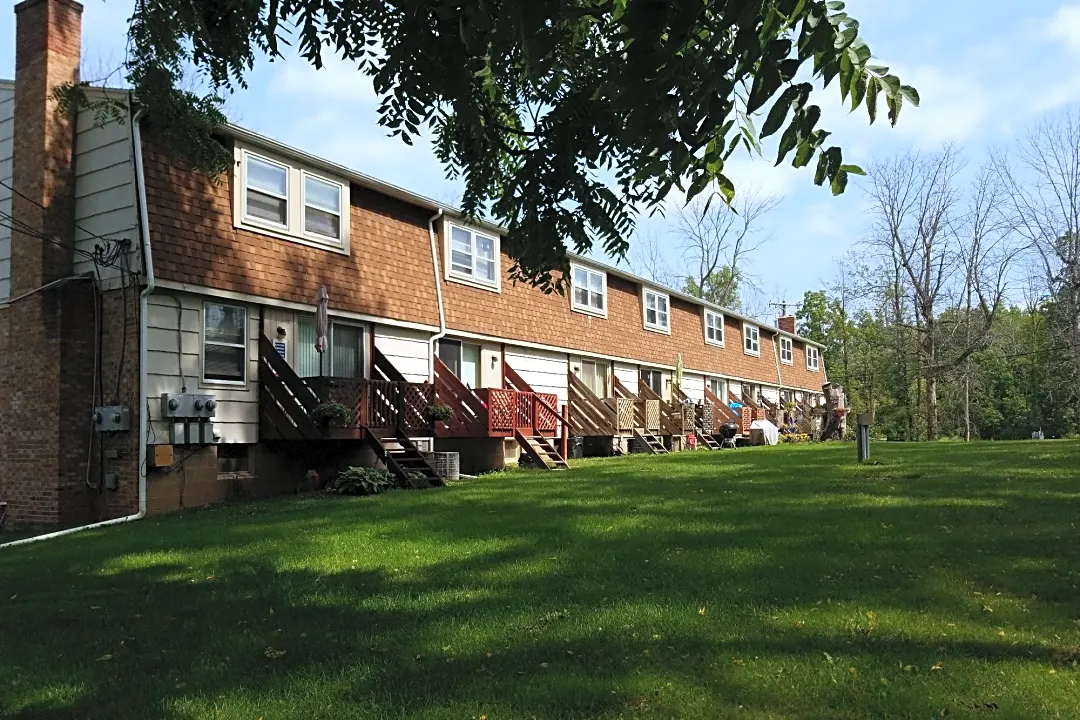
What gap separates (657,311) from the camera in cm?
2767

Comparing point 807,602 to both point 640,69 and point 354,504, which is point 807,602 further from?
point 354,504

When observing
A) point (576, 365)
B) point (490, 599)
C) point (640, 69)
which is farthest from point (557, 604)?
point (576, 365)

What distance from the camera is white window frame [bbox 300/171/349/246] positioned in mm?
14016

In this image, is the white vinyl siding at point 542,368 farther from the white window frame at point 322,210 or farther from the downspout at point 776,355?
the downspout at point 776,355

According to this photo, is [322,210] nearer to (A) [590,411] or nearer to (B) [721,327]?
(A) [590,411]

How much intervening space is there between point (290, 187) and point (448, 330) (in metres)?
4.58

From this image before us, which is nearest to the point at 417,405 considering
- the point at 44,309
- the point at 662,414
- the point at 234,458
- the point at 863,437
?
the point at 234,458

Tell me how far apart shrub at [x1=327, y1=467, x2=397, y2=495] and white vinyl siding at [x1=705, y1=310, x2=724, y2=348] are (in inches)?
823

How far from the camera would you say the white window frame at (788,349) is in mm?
40031

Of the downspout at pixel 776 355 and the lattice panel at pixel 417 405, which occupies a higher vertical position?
the downspout at pixel 776 355

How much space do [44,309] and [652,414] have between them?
52.5ft

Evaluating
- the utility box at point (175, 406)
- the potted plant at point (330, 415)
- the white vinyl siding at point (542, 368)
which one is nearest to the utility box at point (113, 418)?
the utility box at point (175, 406)

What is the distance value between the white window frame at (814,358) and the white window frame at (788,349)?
117 inches

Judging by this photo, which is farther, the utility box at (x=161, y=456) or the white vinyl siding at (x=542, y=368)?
the white vinyl siding at (x=542, y=368)
